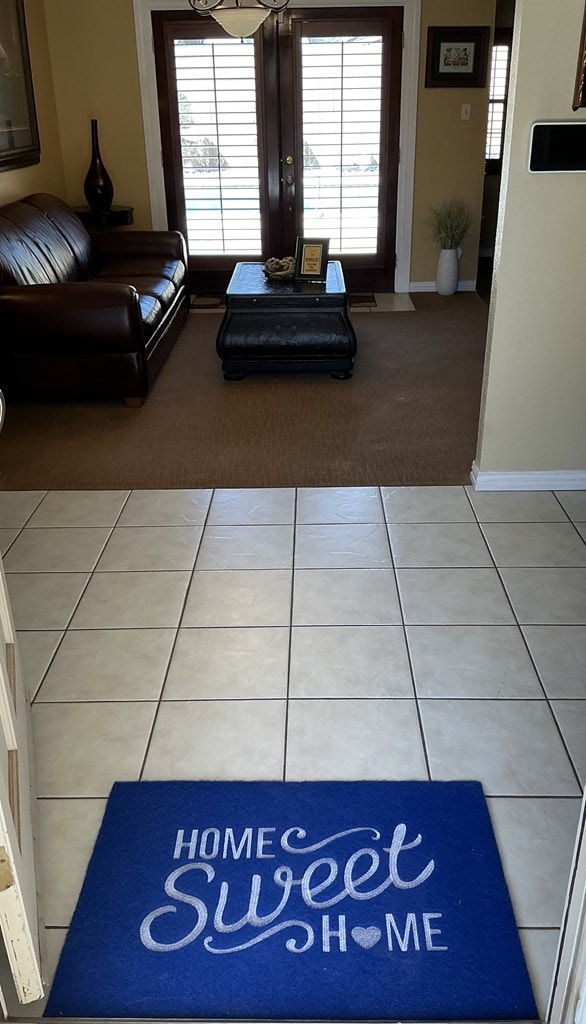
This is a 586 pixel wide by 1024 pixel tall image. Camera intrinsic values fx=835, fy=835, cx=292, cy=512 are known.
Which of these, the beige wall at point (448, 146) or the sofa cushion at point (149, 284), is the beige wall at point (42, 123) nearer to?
the sofa cushion at point (149, 284)

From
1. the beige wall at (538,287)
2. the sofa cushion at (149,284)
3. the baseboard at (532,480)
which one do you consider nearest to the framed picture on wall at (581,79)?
the beige wall at (538,287)

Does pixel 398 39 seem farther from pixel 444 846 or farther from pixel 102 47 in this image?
pixel 444 846

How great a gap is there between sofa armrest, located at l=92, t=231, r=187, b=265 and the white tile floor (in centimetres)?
289

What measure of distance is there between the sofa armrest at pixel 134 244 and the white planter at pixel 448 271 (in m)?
2.14

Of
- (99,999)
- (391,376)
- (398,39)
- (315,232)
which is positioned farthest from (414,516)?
(398,39)

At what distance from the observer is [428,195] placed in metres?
6.54

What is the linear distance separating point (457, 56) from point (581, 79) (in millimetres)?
3880

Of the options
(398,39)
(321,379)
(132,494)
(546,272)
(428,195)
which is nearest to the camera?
(546,272)

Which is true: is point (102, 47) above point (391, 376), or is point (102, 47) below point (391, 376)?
above

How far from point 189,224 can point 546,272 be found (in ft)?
13.9

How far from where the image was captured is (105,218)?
243 inches

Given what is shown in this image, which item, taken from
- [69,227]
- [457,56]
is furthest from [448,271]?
[69,227]

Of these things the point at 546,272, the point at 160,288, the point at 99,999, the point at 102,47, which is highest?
the point at 102,47

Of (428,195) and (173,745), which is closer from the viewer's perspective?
(173,745)
